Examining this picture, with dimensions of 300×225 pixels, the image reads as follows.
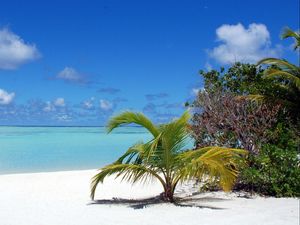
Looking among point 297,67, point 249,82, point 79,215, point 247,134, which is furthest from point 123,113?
point 297,67

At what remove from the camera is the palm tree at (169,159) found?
29.9ft

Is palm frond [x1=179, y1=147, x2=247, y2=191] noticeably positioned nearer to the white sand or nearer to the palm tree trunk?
the palm tree trunk

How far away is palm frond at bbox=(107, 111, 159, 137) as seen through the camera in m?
9.61

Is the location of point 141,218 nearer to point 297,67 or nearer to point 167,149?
point 167,149

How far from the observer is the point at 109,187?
12.3 metres

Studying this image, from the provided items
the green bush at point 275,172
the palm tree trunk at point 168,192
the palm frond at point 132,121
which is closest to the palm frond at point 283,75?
the green bush at point 275,172

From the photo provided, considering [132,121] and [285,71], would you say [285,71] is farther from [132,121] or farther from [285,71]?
[132,121]

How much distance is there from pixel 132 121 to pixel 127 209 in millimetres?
1750

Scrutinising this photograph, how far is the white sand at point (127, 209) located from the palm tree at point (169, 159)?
1.82ft

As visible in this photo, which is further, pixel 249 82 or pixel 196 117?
pixel 249 82

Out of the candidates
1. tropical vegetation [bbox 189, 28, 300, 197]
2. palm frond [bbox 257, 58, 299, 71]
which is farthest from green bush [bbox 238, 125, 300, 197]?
palm frond [bbox 257, 58, 299, 71]

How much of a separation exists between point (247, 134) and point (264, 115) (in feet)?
2.03

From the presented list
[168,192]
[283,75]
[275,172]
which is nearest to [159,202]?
[168,192]

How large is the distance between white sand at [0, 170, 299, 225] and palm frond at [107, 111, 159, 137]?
1470mm
